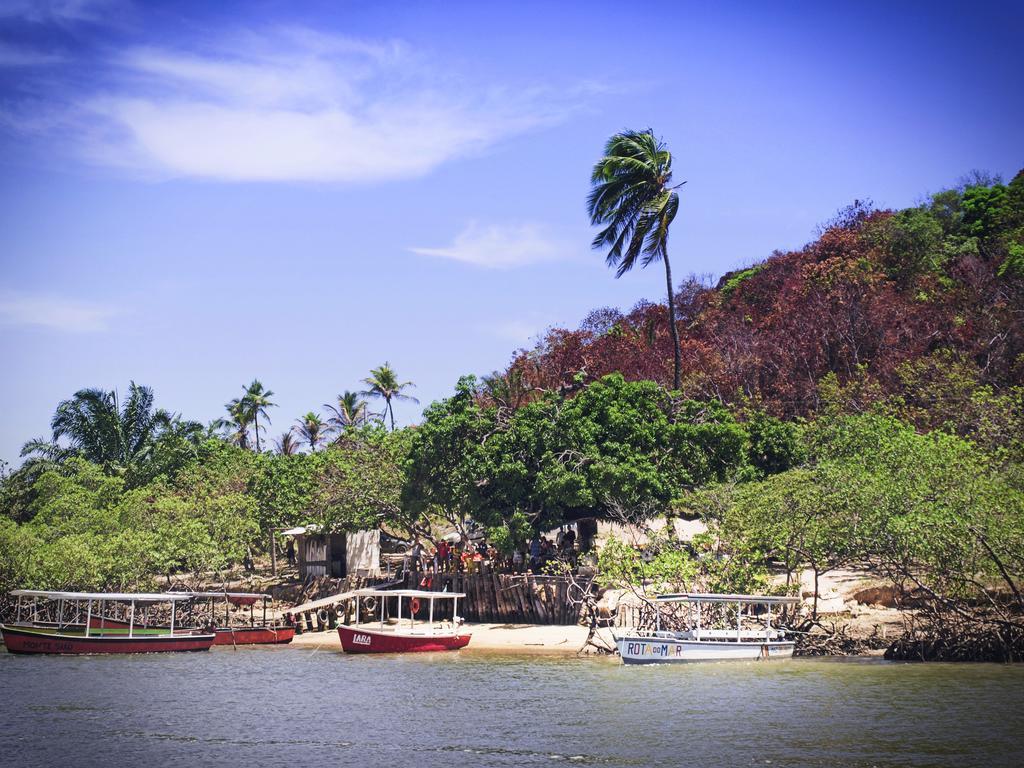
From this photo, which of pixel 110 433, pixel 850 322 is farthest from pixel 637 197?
pixel 110 433

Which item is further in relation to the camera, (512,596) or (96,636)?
(512,596)

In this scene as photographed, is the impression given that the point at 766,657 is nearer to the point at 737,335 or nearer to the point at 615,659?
the point at 615,659

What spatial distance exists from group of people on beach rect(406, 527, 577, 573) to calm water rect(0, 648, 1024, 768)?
27.7 feet

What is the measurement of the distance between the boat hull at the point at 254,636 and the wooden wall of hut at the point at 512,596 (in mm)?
5829

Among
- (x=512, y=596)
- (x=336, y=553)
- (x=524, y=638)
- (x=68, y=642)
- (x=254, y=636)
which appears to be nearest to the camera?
(x=68, y=642)

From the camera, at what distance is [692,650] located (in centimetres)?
2977

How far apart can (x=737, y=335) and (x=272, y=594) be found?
27951mm

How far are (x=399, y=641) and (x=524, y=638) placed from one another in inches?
179

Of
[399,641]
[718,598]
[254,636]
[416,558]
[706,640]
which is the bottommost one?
[254,636]

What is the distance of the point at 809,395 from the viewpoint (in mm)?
47844

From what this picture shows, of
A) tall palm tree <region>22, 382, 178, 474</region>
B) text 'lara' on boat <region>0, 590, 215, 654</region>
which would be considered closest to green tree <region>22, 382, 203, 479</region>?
tall palm tree <region>22, 382, 178, 474</region>

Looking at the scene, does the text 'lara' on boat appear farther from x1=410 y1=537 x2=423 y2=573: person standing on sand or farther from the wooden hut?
the wooden hut

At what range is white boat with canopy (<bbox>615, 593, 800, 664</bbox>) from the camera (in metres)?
29.5

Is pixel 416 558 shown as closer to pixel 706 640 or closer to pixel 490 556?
pixel 490 556
